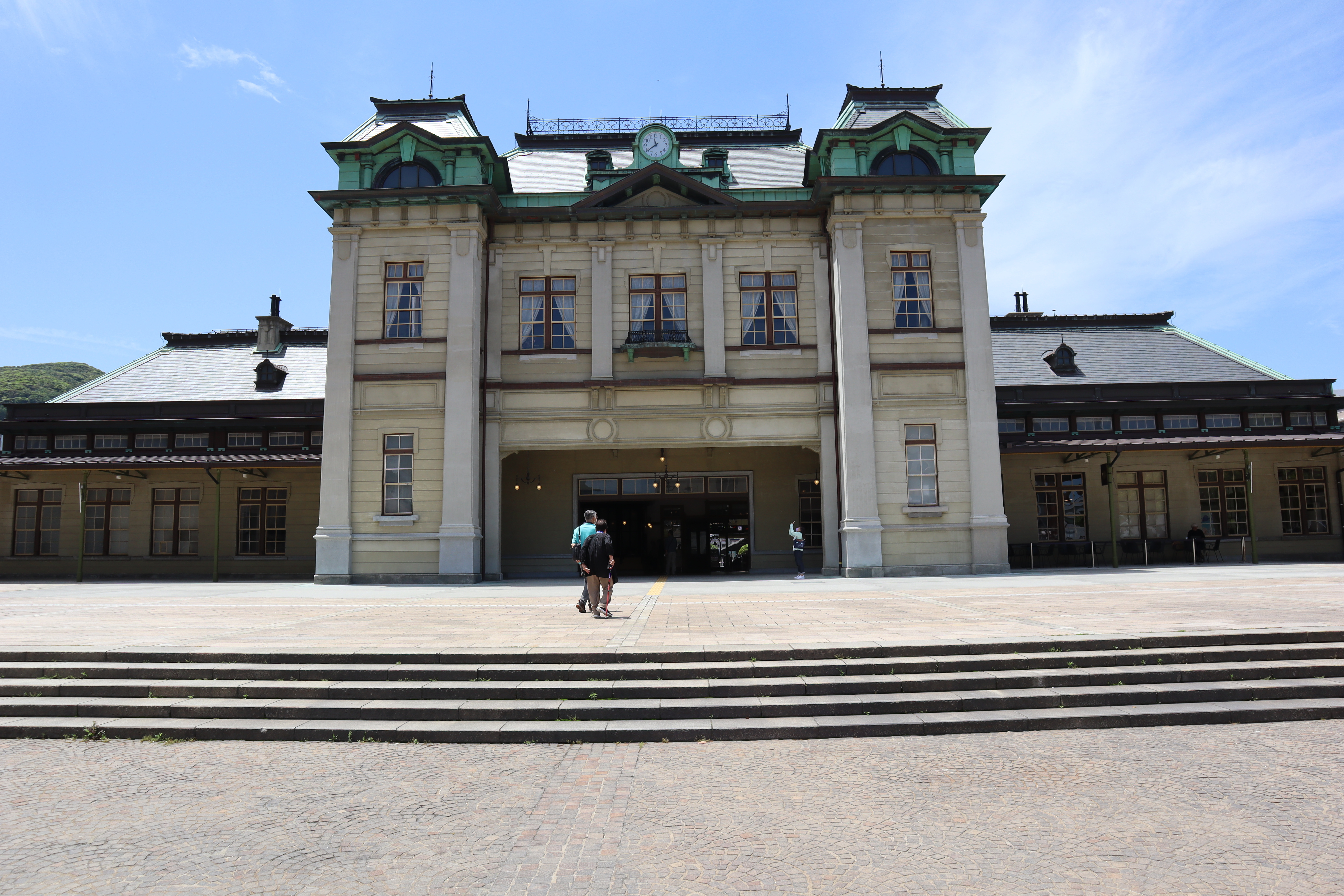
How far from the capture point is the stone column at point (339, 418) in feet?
67.5

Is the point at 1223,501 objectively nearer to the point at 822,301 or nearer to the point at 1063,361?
the point at 1063,361

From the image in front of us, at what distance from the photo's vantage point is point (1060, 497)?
79.5ft

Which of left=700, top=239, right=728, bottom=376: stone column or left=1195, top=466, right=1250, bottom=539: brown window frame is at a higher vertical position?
left=700, top=239, right=728, bottom=376: stone column

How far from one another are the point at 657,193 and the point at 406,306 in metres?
7.62

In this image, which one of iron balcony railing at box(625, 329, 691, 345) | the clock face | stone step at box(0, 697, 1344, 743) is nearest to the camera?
stone step at box(0, 697, 1344, 743)

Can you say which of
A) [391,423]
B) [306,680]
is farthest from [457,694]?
[391,423]

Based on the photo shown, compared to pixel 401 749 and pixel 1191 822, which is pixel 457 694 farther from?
pixel 1191 822

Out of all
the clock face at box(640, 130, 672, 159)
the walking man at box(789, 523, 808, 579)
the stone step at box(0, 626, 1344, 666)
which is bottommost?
the stone step at box(0, 626, 1344, 666)

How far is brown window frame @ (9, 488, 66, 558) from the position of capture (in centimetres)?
2484

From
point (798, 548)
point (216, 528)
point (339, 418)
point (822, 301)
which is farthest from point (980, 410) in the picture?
point (216, 528)

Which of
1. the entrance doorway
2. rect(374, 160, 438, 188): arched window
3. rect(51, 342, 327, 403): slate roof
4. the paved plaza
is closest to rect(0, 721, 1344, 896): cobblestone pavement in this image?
the paved plaza

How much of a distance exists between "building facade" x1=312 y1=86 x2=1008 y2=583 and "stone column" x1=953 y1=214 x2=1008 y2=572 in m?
0.06

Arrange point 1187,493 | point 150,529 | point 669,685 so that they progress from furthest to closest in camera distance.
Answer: point 150,529, point 1187,493, point 669,685

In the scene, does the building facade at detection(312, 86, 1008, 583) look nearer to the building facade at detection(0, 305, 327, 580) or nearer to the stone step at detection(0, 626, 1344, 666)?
the building facade at detection(0, 305, 327, 580)
